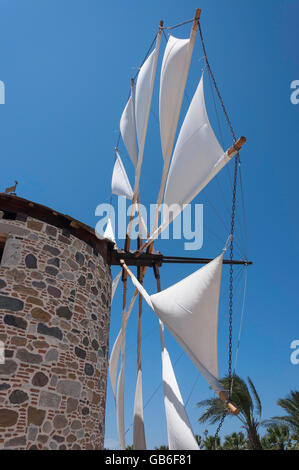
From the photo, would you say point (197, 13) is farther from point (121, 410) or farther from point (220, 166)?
point (121, 410)

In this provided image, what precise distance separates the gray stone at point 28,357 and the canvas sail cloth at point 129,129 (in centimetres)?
935

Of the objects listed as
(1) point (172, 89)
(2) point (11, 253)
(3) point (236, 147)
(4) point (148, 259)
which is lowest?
(2) point (11, 253)

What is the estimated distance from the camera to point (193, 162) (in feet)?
29.9

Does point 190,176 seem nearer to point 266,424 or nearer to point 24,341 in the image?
point 24,341

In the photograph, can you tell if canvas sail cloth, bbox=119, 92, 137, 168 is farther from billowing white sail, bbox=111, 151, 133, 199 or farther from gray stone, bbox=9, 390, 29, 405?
gray stone, bbox=9, 390, 29, 405

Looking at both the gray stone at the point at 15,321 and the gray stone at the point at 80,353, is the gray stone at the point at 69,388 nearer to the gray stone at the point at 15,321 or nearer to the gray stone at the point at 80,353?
the gray stone at the point at 80,353

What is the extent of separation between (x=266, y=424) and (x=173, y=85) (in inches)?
468

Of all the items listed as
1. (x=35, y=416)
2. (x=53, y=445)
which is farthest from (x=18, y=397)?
(x=53, y=445)

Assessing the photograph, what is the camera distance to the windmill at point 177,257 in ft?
21.2

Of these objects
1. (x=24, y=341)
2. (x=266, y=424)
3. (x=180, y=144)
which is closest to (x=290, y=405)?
(x=266, y=424)

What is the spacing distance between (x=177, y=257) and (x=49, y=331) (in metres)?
5.27

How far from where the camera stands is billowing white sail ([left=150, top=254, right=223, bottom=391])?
21.0 feet

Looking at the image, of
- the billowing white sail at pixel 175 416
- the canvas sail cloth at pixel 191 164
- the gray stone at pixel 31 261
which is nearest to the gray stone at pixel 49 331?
the gray stone at pixel 31 261

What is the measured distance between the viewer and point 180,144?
31.6ft
